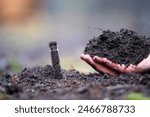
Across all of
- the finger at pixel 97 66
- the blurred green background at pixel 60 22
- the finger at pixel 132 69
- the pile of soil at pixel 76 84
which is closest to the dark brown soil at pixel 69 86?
the pile of soil at pixel 76 84

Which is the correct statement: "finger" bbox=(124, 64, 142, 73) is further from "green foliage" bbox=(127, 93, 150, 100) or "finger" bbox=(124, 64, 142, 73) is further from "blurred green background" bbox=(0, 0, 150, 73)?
"blurred green background" bbox=(0, 0, 150, 73)

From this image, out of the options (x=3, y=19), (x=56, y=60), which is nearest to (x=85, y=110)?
(x=56, y=60)

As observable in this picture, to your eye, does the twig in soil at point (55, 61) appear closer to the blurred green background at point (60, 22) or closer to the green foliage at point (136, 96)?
the green foliage at point (136, 96)

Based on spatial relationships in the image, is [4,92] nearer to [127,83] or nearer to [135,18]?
[127,83]

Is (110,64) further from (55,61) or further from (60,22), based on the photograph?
(60,22)

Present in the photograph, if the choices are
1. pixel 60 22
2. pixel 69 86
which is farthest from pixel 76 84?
pixel 60 22

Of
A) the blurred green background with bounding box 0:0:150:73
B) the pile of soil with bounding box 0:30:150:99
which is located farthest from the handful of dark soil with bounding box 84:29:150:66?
the blurred green background with bounding box 0:0:150:73
